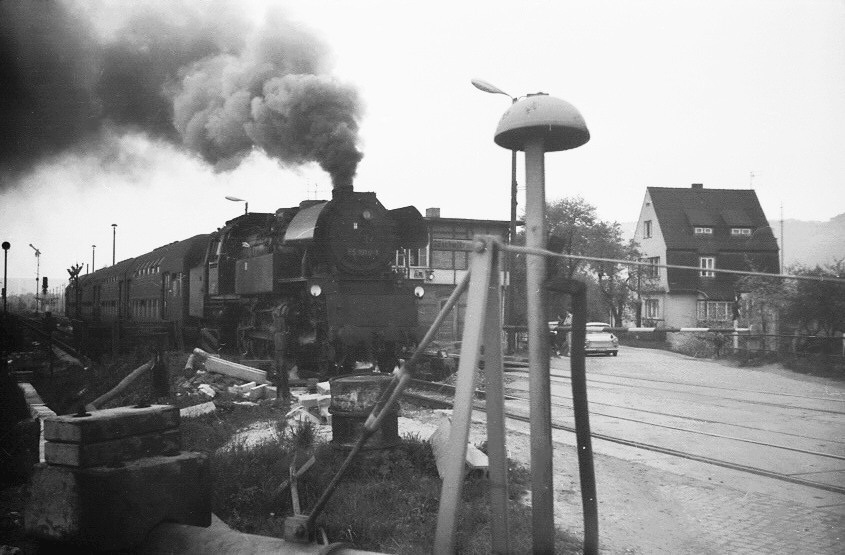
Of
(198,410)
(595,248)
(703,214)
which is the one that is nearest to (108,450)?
(198,410)

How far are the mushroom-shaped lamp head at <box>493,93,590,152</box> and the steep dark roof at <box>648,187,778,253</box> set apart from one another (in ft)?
107

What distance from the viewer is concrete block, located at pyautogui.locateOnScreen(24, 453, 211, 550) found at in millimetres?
3084

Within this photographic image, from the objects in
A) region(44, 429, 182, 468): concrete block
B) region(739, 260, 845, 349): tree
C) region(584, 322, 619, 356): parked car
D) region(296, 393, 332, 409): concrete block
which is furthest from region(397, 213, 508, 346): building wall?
region(44, 429, 182, 468): concrete block

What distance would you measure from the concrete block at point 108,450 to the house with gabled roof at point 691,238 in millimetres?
26797

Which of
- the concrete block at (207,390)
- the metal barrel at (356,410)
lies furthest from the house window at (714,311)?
the metal barrel at (356,410)

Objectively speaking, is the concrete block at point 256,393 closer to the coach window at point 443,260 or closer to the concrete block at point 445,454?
the concrete block at point 445,454

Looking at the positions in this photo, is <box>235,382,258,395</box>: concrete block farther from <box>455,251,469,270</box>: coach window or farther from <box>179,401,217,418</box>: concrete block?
<box>455,251,469,270</box>: coach window

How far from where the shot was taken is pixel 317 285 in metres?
11.9

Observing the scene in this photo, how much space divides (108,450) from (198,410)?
581cm

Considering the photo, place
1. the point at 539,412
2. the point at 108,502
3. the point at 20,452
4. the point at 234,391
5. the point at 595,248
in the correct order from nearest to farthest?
the point at 539,412 → the point at 108,502 → the point at 20,452 → the point at 234,391 → the point at 595,248

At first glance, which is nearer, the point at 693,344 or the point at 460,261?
the point at 693,344

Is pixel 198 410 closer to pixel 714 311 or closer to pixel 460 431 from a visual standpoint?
pixel 460 431

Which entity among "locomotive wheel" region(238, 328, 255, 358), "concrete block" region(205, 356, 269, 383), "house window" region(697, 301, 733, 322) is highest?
"house window" region(697, 301, 733, 322)

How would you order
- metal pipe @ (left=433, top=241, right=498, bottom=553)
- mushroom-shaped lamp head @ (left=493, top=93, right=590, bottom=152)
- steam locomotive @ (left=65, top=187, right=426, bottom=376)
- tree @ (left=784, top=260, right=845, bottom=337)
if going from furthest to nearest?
steam locomotive @ (left=65, top=187, right=426, bottom=376)
tree @ (left=784, top=260, right=845, bottom=337)
mushroom-shaped lamp head @ (left=493, top=93, right=590, bottom=152)
metal pipe @ (left=433, top=241, right=498, bottom=553)
